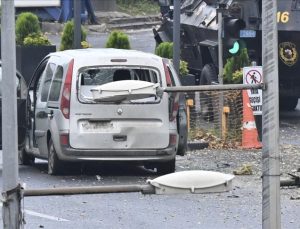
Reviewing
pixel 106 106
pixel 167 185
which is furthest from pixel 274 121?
pixel 106 106

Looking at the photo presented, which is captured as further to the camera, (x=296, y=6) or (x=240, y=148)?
(x=296, y=6)

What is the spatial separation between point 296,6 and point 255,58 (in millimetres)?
1327

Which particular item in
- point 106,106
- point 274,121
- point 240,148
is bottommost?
point 240,148

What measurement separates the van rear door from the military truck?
689cm

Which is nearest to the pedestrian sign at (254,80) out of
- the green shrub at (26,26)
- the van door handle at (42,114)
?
the van door handle at (42,114)

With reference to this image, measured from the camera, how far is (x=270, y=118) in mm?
5461

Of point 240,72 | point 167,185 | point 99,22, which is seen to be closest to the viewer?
point 167,185

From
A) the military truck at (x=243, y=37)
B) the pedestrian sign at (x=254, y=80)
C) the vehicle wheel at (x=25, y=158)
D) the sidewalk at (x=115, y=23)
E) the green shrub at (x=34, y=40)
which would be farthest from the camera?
Answer: the sidewalk at (x=115, y=23)

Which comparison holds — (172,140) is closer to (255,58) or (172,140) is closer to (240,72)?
(240,72)

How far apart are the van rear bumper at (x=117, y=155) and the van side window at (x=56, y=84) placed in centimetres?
75

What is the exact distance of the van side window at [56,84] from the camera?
1337cm

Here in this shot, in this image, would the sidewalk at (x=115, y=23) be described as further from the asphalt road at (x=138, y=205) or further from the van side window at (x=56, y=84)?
the van side window at (x=56, y=84)

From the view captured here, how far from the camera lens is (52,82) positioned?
44.9 ft

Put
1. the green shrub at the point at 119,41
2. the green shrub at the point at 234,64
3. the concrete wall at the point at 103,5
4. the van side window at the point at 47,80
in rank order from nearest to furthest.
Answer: the van side window at the point at 47,80 → the green shrub at the point at 234,64 → the green shrub at the point at 119,41 → the concrete wall at the point at 103,5
